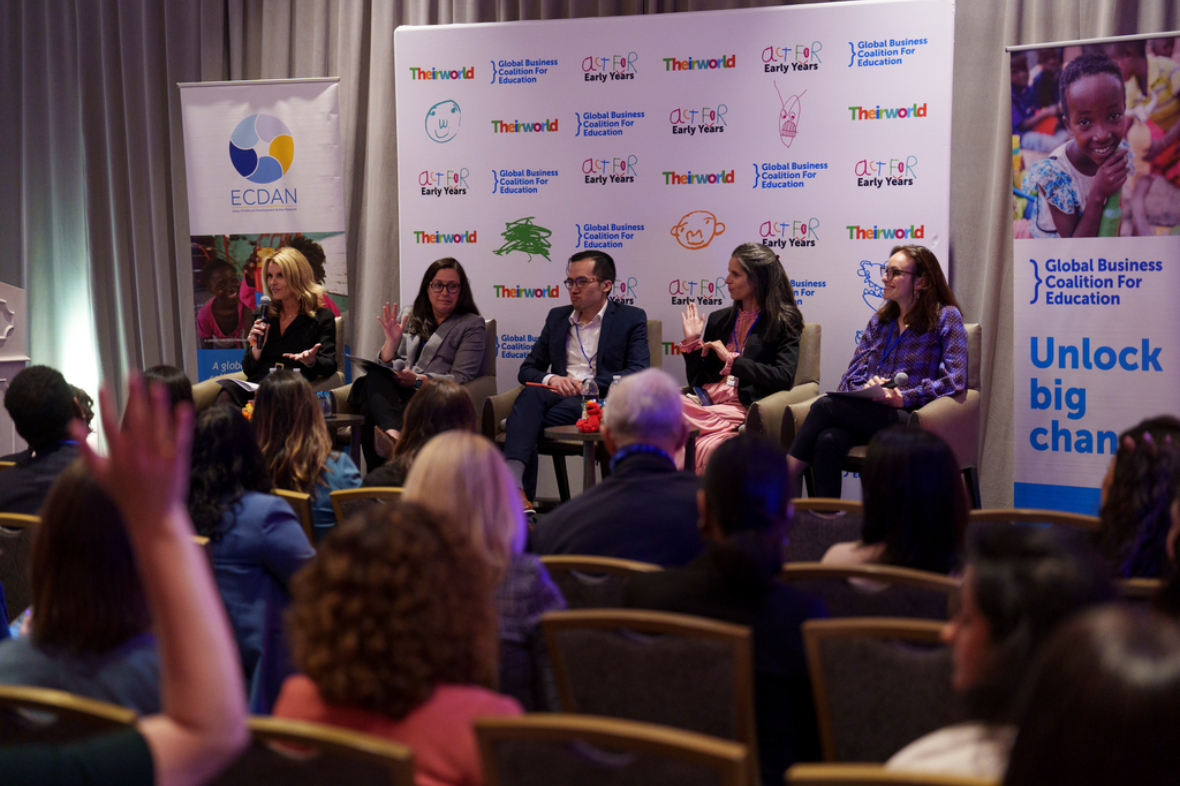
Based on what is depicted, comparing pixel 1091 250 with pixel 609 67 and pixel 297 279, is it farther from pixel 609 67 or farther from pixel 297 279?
pixel 297 279

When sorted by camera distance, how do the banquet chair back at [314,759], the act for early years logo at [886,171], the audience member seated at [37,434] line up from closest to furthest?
the banquet chair back at [314,759] < the audience member seated at [37,434] < the act for early years logo at [886,171]

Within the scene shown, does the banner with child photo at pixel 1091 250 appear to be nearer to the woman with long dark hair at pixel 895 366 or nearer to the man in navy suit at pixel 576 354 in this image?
the woman with long dark hair at pixel 895 366

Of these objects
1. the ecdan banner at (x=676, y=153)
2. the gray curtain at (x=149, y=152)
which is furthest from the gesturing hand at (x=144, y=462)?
the gray curtain at (x=149, y=152)


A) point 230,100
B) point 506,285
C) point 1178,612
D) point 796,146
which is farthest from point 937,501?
point 230,100

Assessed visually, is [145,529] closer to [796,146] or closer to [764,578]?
[764,578]

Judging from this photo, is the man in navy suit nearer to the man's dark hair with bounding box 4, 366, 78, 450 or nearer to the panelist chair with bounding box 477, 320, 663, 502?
the panelist chair with bounding box 477, 320, 663, 502

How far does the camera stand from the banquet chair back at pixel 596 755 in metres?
1.04

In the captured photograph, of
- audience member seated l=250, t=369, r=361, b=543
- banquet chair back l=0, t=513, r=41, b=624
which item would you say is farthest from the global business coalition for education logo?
banquet chair back l=0, t=513, r=41, b=624

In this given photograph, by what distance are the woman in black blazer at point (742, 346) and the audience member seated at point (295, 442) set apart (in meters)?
2.08

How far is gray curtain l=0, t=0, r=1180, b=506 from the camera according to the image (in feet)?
19.8

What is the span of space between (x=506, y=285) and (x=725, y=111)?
5.12 feet

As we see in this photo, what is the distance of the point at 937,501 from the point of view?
206cm

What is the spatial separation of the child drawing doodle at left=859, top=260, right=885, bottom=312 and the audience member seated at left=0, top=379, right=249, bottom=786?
463 cm

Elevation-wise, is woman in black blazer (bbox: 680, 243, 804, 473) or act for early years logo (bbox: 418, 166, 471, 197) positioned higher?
act for early years logo (bbox: 418, 166, 471, 197)
